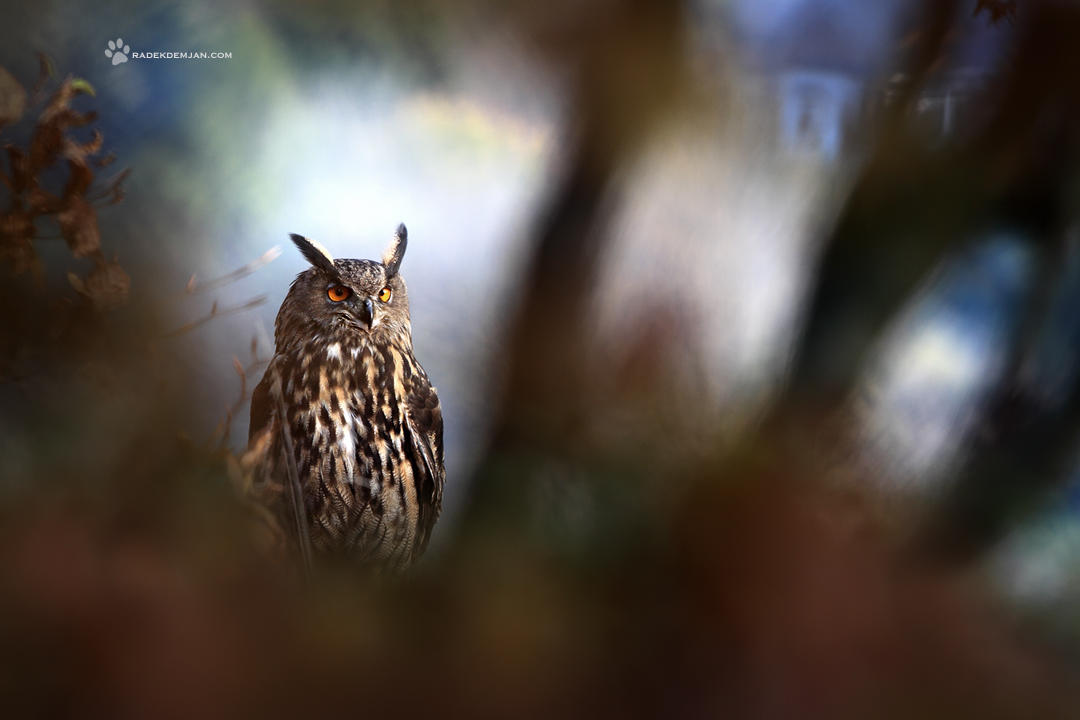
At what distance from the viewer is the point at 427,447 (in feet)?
3.09

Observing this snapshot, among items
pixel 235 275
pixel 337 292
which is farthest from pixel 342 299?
pixel 235 275

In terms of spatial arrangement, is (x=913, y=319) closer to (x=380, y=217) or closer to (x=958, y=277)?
(x=958, y=277)

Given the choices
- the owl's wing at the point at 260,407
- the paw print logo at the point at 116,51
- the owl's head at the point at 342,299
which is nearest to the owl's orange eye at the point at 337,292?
the owl's head at the point at 342,299

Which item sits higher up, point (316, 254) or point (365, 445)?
point (316, 254)

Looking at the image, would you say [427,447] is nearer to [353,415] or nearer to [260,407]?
[353,415]

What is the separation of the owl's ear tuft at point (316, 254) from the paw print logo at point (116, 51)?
0.31m

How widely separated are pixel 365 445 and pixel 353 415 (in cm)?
4

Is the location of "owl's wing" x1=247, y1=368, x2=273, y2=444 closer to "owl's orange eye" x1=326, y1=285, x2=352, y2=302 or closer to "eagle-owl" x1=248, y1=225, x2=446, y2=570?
"eagle-owl" x1=248, y1=225, x2=446, y2=570

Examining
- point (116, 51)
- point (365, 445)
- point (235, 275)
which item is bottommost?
point (365, 445)

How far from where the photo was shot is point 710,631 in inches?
35.8

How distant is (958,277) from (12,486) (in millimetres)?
1192

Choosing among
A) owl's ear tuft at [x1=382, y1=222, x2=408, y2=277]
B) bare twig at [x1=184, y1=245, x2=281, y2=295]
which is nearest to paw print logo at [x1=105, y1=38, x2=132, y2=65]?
bare twig at [x1=184, y1=245, x2=281, y2=295]

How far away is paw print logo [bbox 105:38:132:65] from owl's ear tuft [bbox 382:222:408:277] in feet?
1.30

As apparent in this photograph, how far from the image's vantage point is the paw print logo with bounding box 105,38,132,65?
0.93m
